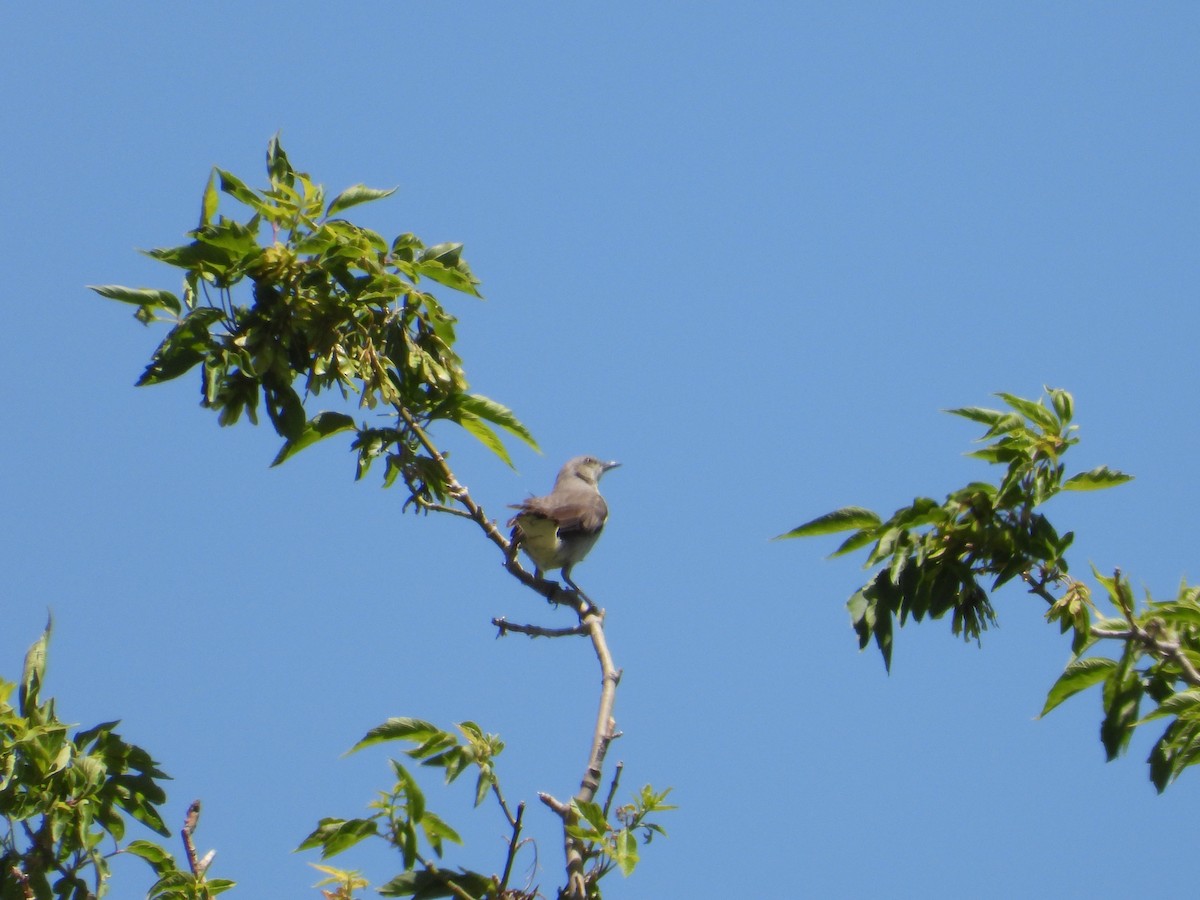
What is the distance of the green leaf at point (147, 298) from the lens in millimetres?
4680

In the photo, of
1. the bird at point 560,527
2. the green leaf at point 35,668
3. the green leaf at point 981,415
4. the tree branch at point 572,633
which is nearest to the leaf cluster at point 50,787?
the green leaf at point 35,668

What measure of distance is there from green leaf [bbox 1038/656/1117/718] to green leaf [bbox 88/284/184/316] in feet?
10.6

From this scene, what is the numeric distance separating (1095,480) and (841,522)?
2.53 feet

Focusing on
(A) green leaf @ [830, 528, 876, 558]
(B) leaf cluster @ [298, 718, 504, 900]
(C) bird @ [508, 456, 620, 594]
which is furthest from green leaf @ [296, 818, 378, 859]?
(C) bird @ [508, 456, 620, 594]

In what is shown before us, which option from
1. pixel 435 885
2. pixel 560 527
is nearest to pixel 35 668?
pixel 435 885

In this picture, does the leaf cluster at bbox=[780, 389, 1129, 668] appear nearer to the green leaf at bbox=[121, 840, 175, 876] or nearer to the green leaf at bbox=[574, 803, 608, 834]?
the green leaf at bbox=[574, 803, 608, 834]

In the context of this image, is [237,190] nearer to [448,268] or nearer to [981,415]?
[448,268]

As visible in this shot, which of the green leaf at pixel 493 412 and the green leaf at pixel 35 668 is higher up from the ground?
the green leaf at pixel 493 412

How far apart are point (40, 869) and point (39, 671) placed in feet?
2.31

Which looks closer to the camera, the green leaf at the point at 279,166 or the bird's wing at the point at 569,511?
the green leaf at the point at 279,166

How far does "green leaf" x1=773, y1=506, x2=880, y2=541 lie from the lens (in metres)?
4.13

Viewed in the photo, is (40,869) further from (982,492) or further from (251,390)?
(982,492)

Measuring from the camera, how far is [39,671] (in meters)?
4.75

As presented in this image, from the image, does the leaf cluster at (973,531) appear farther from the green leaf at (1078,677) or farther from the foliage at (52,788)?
the foliage at (52,788)
